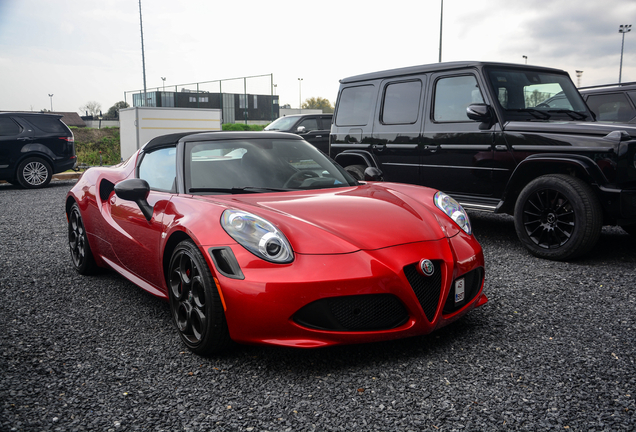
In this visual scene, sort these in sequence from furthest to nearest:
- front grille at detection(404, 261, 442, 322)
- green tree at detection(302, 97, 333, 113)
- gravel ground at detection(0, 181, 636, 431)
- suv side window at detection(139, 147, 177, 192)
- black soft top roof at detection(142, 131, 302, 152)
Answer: green tree at detection(302, 97, 333, 113) → black soft top roof at detection(142, 131, 302, 152) → suv side window at detection(139, 147, 177, 192) → front grille at detection(404, 261, 442, 322) → gravel ground at detection(0, 181, 636, 431)

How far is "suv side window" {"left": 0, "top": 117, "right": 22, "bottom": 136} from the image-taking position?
1206 cm

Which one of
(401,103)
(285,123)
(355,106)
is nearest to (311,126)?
(285,123)

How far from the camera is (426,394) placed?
2.41 m

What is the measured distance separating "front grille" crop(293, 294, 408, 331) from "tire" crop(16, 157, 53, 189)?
12.0 meters

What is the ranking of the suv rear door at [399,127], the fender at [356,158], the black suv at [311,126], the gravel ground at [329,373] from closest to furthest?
the gravel ground at [329,373] < the suv rear door at [399,127] < the fender at [356,158] < the black suv at [311,126]

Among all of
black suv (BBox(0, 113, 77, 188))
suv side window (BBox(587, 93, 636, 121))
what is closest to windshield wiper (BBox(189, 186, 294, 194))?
suv side window (BBox(587, 93, 636, 121))

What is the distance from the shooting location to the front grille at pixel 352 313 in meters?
2.54

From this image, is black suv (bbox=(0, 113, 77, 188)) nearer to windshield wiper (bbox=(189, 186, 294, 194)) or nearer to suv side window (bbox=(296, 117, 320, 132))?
suv side window (bbox=(296, 117, 320, 132))

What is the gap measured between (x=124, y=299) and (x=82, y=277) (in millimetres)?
878

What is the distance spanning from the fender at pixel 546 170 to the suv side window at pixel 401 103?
1.51m

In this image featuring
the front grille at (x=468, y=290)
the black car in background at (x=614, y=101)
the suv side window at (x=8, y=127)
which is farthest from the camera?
the suv side window at (x=8, y=127)

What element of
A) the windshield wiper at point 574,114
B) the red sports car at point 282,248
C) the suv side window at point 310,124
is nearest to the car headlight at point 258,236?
the red sports car at point 282,248

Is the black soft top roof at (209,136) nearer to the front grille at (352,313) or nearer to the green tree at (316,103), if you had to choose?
the front grille at (352,313)

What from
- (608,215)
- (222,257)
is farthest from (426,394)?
(608,215)
